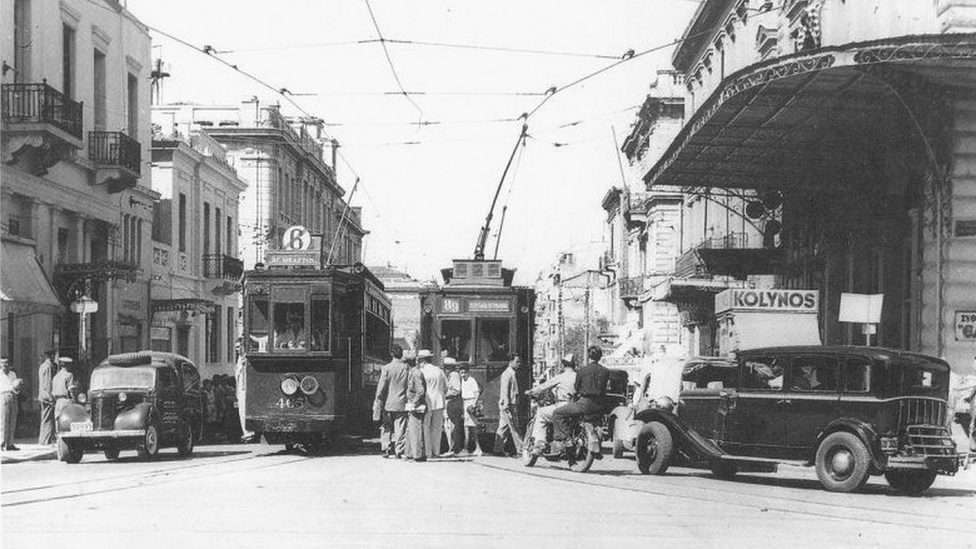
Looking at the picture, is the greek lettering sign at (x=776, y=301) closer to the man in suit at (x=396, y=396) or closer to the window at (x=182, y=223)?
the man in suit at (x=396, y=396)

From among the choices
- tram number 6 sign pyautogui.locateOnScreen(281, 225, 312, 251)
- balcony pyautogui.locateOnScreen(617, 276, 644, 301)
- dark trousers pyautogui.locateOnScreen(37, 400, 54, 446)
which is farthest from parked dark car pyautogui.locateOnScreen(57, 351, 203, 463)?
balcony pyautogui.locateOnScreen(617, 276, 644, 301)

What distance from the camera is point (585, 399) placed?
1611cm

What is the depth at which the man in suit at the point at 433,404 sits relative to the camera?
18.1 meters

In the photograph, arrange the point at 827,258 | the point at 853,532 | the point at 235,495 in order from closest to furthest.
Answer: the point at 853,532
the point at 235,495
the point at 827,258

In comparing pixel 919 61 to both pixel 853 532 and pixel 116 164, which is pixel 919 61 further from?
pixel 116 164

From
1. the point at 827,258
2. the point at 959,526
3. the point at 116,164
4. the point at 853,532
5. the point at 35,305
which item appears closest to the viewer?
the point at 853,532

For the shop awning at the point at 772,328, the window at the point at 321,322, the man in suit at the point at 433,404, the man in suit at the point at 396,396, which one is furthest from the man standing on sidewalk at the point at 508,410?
the shop awning at the point at 772,328

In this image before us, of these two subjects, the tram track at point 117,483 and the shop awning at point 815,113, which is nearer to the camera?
the tram track at point 117,483

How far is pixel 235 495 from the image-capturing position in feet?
39.1

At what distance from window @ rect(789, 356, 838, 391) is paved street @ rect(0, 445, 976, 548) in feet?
4.10

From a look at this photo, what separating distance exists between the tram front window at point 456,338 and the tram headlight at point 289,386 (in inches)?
148

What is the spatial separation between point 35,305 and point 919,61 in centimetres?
1648

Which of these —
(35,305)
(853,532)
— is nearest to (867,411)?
(853,532)

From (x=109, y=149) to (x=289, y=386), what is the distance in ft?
44.5
